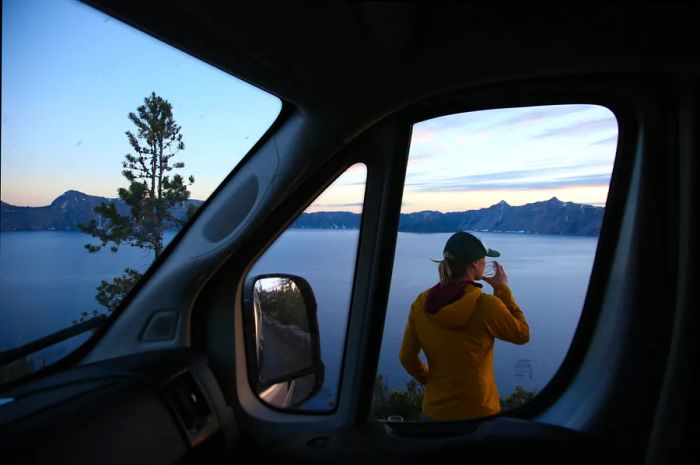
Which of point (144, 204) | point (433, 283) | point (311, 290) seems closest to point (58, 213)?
point (144, 204)

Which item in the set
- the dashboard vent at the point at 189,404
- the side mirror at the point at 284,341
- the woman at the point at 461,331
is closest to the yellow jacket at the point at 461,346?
the woman at the point at 461,331

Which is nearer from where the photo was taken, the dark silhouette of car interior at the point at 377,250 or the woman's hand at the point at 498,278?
the dark silhouette of car interior at the point at 377,250

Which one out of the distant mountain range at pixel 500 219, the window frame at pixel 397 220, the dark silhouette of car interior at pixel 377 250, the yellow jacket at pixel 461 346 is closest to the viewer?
the dark silhouette of car interior at pixel 377 250

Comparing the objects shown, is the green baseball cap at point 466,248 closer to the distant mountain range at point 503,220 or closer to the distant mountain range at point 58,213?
the distant mountain range at point 503,220

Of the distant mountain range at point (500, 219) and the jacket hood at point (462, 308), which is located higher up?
the distant mountain range at point (500, 219)

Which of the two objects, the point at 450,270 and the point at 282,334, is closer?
the point at 282,334

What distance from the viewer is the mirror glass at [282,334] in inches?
96.4

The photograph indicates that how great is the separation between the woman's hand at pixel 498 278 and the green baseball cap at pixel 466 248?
0.07 m

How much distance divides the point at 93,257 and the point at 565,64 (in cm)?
212

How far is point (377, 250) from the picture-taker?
244 cm

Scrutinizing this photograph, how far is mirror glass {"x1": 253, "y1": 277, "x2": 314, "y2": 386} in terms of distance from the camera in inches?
96.4

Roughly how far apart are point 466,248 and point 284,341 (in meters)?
1.14

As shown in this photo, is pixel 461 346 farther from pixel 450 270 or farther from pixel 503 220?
pixel 503 220

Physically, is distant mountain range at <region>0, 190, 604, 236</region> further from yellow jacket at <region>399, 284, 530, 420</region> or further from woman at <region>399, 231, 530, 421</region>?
yellow jacket at <region>399, 284, 530, 420</region>
